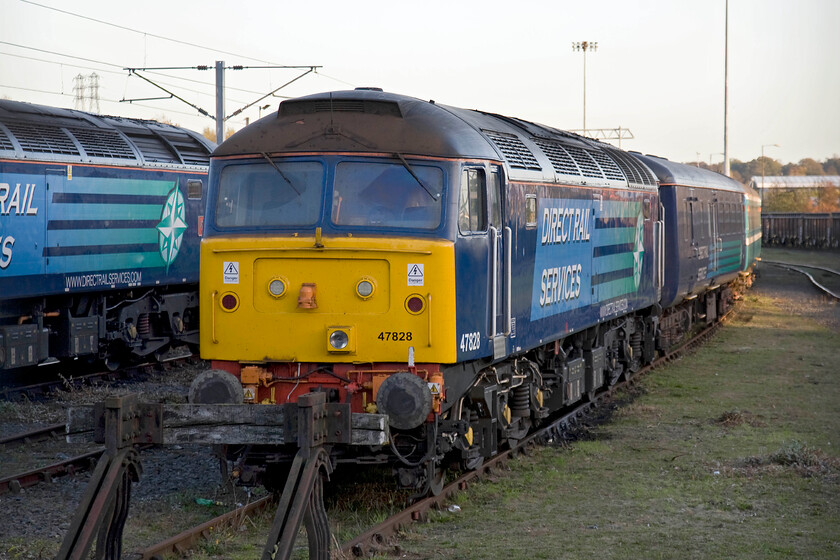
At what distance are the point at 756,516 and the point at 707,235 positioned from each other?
48.1ft

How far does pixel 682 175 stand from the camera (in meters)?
20.4

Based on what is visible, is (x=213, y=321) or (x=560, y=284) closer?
(x=213, y=321)

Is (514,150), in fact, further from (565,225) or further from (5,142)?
(5,142)

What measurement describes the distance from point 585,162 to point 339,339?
18.8ft

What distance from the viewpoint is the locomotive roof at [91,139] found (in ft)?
45.3

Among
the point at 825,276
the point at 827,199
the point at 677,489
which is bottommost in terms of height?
the point at 677,489

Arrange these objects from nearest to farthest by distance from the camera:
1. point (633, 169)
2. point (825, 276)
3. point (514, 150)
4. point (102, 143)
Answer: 1. point (514, 150)
2. point (102, 143)
3. point (633, 169)
4. point (825, 276)

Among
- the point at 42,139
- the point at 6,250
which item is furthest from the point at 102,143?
the point at 6,250

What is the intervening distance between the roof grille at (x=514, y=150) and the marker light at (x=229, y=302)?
282 centimetres

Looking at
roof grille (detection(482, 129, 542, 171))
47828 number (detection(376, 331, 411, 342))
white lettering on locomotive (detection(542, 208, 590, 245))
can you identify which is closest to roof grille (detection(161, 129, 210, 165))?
white lettering on locomotive (detection(542, 208, 590, 245))

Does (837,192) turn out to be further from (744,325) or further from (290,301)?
(290,301)

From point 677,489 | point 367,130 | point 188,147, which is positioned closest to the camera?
point 367,130

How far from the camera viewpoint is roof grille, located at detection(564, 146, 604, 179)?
1281cm

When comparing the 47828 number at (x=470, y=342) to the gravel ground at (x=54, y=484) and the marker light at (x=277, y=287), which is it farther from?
the gravel ground at (x=54, y=484)
